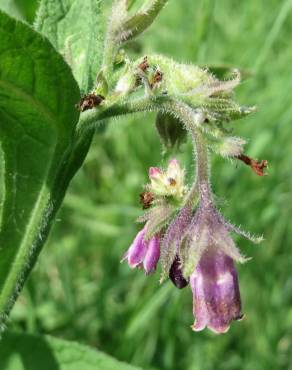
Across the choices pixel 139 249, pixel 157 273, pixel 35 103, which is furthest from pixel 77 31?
pixel 157 273

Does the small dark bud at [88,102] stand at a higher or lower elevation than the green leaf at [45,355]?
higher

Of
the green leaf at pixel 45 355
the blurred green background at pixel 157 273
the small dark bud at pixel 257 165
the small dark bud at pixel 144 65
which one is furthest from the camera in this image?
the blurred green background at pixel 157 273

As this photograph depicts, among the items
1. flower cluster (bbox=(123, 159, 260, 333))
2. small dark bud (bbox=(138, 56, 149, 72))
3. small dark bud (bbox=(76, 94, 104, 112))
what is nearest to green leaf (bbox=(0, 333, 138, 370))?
flower cluster (bbox=(123, 159, 260, 333))

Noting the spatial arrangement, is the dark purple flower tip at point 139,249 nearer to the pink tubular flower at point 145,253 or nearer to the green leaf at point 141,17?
the pink tubular flower at point 145,253

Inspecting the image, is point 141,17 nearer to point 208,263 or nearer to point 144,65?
point 144,65

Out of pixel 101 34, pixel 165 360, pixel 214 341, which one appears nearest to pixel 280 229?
pixel 214 341

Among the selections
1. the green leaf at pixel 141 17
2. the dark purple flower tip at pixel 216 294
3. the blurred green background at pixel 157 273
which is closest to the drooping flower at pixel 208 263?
the dark purple flower tip at pixel 216 294

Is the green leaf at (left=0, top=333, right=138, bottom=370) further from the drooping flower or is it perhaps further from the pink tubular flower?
the drooping flower
